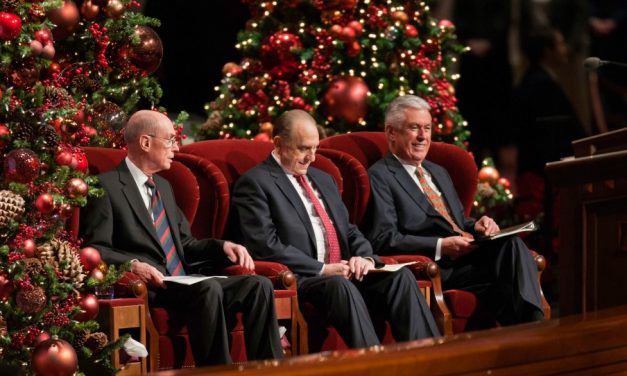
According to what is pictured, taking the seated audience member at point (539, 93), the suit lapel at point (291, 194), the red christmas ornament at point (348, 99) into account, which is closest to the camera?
the suit lapel at point (291, 194)

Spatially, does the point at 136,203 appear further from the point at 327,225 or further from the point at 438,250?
the point at 438,250

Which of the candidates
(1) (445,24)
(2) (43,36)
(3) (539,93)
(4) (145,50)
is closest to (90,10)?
(4) (145,50)

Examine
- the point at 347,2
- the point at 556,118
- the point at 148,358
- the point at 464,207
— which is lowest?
the point at 148,358

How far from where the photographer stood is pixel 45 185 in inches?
161

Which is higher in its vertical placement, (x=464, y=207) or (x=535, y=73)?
(x=535, y=73)

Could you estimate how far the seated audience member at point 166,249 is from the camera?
4461 mm

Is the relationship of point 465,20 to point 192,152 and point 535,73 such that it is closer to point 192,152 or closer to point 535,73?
point 535,73

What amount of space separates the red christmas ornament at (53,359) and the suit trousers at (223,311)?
2.21ft

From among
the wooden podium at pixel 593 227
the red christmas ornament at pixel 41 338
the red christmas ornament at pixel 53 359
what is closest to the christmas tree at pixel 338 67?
the red christmas ornament at pixel 41 338

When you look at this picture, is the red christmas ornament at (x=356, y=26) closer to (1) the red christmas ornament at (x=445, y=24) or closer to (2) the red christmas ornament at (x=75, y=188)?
(1) the red christmas ornament at (x=445, y=24)

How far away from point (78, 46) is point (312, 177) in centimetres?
130

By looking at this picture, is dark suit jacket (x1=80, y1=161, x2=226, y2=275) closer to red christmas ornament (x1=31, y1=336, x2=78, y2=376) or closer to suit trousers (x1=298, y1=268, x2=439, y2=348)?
suit trousers (x1=298, y1=268, x2=439, y2=348)

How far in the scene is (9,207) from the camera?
12.9 ft

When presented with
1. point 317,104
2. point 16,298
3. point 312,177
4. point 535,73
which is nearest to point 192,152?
Answer: point 312,177
